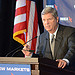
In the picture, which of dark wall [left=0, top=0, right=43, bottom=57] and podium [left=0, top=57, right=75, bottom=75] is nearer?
podium [left=0, top=57, right=75, bottom=75]

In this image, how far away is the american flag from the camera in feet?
13.7

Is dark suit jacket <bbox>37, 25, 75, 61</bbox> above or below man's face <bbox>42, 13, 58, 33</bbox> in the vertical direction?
below

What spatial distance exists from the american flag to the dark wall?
294 millimetres

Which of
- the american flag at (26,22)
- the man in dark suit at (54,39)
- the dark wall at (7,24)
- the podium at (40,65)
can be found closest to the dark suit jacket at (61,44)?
the man in dark suit at (54,39)

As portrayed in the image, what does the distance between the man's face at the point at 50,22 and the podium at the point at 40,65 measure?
859 millimetres

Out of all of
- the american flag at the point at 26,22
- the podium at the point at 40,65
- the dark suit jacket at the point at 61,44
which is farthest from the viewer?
the american flag at the point at 26,22

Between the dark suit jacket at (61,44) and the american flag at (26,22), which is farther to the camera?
the american flag at (26,22)

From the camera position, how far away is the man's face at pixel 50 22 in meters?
2.28

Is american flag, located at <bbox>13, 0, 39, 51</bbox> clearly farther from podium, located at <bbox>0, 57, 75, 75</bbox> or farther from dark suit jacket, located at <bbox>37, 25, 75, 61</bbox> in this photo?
podium, located at <bbox>0, 57, 75, 75</bbox>

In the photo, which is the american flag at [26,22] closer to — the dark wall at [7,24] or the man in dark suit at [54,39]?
the dark wall at [7,24]

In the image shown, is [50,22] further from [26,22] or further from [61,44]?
[26,22]

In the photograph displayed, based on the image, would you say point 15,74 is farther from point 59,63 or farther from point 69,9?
point 69,9

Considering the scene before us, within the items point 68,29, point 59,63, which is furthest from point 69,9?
point 59,63

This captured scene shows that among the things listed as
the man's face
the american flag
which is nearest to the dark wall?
the american flag
